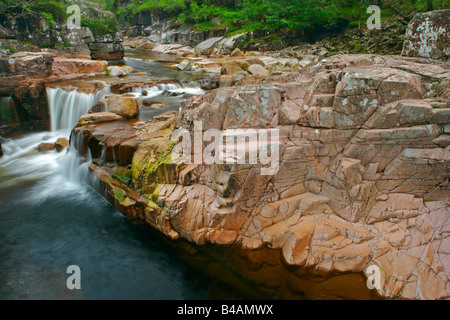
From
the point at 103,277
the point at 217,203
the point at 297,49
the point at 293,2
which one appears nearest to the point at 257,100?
the point at 217,203

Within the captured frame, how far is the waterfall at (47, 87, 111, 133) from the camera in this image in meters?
12.8

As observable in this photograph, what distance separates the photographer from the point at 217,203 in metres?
6.37

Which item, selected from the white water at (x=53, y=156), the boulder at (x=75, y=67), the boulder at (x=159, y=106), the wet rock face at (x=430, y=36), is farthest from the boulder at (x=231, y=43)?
the wet rock face at (x=430, y=36)

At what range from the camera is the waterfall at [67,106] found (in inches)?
504

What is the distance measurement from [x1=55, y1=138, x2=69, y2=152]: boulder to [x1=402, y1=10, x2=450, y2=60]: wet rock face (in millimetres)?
13123

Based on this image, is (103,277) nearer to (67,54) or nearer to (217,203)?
(217,203)

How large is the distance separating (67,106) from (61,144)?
3.18m

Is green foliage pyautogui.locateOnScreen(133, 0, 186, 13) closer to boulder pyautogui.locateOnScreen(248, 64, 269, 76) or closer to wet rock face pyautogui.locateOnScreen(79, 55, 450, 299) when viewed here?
boulder pyautogui.locateOnScreen(248, 64, 269, 76)

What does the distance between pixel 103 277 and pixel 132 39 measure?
169ft

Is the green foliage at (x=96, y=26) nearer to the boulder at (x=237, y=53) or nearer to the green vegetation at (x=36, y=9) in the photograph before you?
the green vegetation at (x=36, y=9)

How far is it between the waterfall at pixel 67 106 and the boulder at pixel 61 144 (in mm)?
1756

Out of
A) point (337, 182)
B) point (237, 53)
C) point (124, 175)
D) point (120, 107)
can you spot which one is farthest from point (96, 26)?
point (337, 182)

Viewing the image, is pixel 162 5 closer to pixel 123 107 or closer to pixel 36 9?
pixel 36 9

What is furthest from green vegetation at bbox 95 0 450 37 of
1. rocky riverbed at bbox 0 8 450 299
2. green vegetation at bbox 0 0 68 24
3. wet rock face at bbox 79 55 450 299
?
green vegetation at bbox 0 0 68 24
